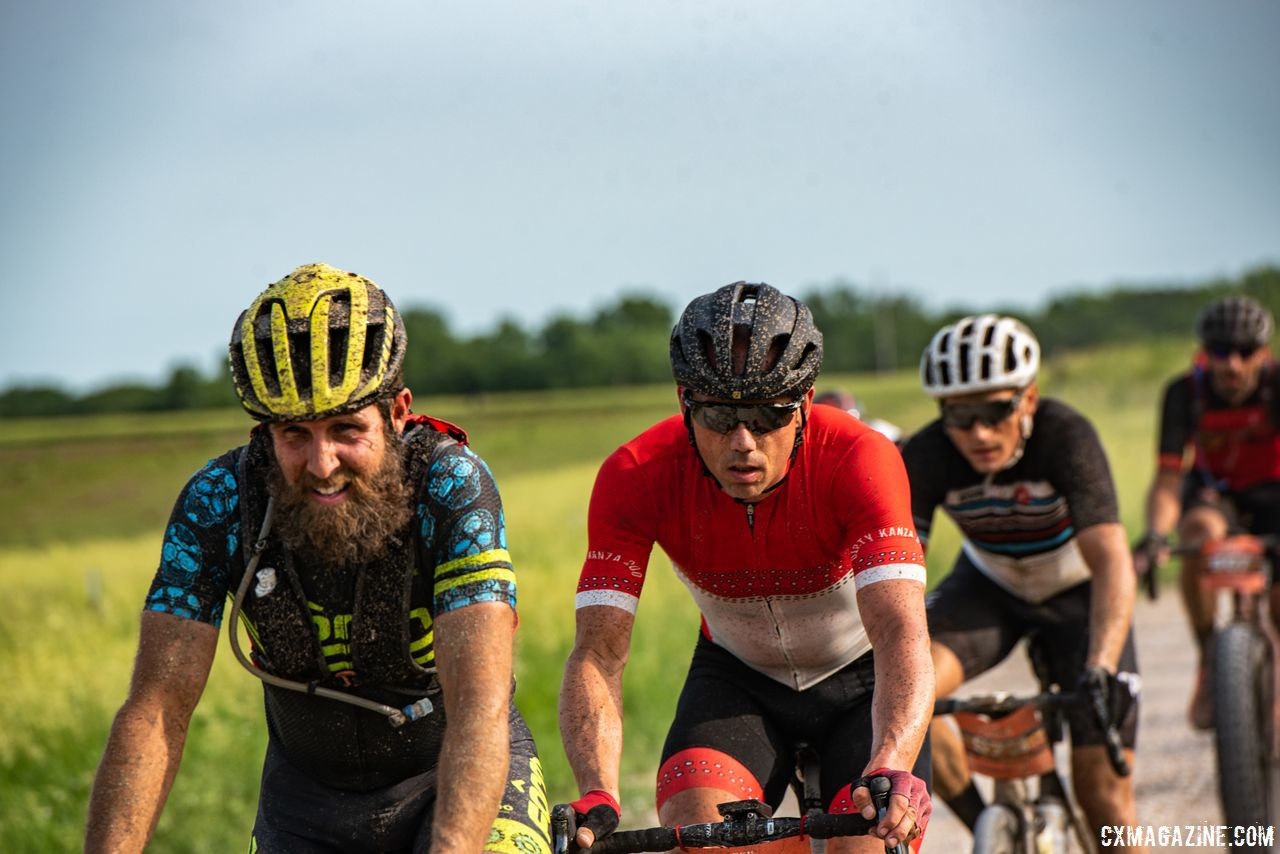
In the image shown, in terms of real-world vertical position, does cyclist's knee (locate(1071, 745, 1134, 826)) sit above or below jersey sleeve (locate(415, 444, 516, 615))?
below

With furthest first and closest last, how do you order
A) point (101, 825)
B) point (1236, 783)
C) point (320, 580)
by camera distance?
point (1236, 783) → point (320, 580) → point (101, 825)

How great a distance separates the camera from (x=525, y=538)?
1608 cm

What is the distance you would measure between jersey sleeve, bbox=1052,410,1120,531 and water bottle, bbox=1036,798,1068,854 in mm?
1093

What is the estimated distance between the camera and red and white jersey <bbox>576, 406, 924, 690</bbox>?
12.9ft

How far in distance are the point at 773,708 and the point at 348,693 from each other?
138 cm

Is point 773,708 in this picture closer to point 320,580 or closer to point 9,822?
point 320,580

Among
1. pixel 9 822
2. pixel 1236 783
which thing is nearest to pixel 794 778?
pixel 1236 783

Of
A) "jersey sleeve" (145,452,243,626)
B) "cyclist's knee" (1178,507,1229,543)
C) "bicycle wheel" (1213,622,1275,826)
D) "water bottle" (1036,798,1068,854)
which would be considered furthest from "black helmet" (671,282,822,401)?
"cyclist's knee" (1178,507,1229,543)

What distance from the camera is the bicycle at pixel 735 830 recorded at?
10.7ft

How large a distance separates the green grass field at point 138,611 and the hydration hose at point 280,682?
16.3 ft

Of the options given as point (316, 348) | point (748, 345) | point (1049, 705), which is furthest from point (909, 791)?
point (1049, 705)

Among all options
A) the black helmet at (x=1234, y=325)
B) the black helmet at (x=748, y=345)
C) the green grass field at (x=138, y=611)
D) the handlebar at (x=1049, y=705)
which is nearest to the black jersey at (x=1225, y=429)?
the black helmet at (x=1234, y=325)

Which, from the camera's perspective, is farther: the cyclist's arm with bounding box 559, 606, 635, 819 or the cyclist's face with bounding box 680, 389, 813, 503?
the cyclist's face with bounding box 680, 389, 813, 503

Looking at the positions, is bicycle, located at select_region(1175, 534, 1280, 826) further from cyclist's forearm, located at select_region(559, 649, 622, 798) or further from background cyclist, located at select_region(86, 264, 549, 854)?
background cyclist, located at select_region(86, 264, 549, 854)
